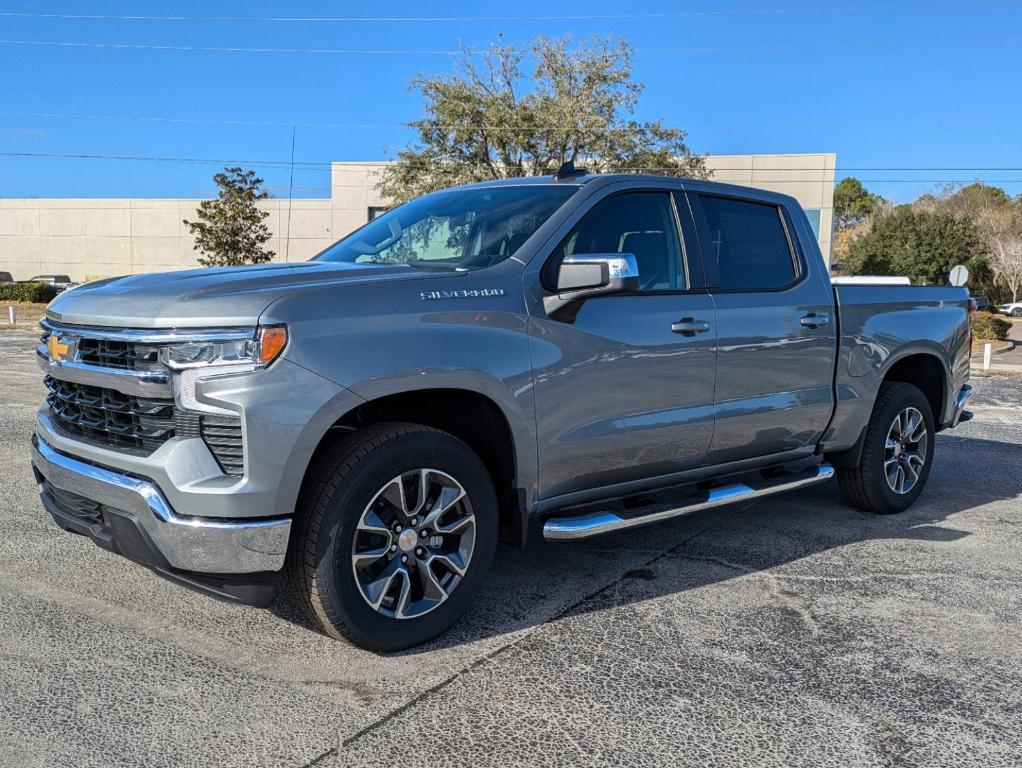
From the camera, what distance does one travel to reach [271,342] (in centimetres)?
326

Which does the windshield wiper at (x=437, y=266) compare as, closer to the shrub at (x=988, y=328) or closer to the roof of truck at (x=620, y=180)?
the roof of truck at (x=620, y=180)

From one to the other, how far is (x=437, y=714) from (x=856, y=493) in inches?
149

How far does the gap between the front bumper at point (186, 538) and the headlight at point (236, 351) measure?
47 cm

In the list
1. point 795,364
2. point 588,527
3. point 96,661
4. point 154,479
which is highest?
point 795,364

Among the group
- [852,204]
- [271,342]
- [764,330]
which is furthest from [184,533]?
[852,204]

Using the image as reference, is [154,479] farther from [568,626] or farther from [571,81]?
[571,81]

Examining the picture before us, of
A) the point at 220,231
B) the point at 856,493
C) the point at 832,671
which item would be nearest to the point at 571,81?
the point at 220,231

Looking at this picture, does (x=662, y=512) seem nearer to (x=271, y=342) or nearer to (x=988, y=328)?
(x=271, y=342)

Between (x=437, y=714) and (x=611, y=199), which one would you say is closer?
(x=437, y=714)

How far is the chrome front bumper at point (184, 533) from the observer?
3238 mm

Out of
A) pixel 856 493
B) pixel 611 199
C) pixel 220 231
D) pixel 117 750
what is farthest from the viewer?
pixel 220 231

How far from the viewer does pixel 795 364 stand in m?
5.12

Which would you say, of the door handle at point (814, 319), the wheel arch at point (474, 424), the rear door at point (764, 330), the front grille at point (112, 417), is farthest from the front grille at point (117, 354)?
the door handle at point (814, 319)

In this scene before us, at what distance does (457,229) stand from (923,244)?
64.7 meters
